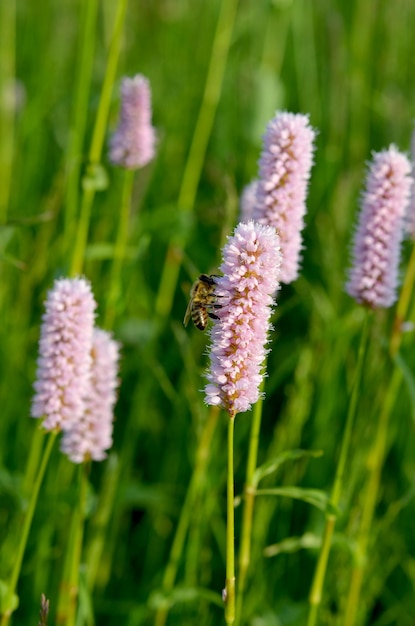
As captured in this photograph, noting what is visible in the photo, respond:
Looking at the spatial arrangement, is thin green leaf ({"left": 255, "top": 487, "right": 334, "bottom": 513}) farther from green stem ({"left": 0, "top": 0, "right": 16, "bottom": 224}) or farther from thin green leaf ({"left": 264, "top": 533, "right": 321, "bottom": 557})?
green stem ({"left": 0, "top": 0, "right": 16, "bottom": 224})

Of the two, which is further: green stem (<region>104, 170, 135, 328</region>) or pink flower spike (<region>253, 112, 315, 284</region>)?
green stem (<region>104, 170, 135, 328</region>)

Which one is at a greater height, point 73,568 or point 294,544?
point 294,544

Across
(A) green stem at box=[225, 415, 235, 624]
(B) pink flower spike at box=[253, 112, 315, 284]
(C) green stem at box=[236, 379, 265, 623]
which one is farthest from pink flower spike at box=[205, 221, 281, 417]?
(C) green stem at box=[236, 379, 265, 623]

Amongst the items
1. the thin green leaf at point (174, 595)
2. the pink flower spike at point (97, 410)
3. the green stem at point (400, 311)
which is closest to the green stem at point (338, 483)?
the thin green leaf at point (174, 595)

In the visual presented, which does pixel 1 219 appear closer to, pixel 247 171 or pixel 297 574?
pixel 247 171

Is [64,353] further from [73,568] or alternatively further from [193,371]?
[193,371]

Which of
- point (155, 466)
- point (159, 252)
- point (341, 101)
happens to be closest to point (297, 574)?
point (155, 466)

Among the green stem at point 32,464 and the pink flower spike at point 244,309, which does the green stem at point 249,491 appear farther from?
the green stem at point 32,464

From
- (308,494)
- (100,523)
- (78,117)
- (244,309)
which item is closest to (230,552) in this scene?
(244,309)
